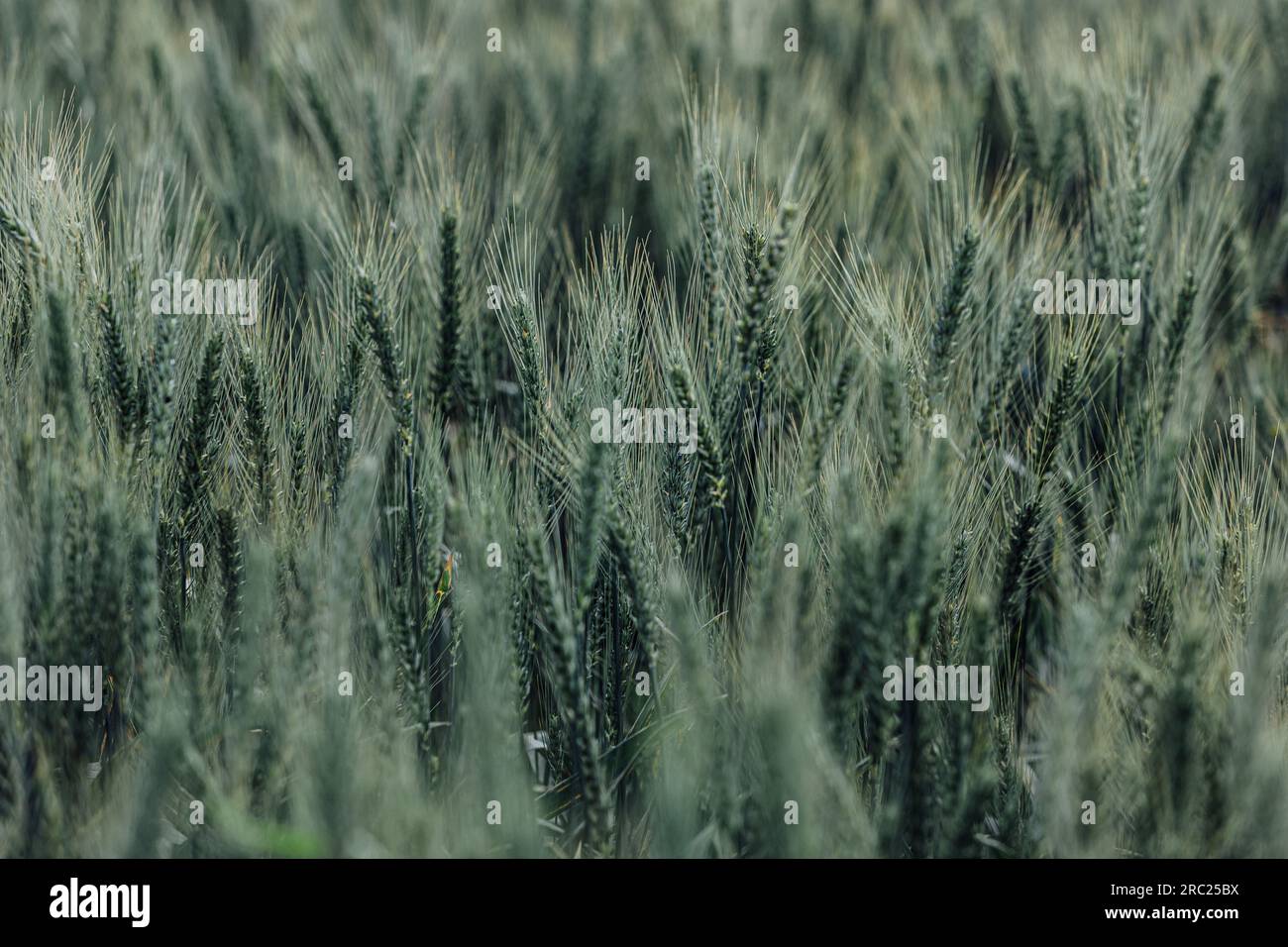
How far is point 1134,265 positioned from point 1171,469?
2.61 ft

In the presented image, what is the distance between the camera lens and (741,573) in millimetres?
1942

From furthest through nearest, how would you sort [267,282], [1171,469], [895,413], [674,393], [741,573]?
[267,282] < [741,573] < [674,393] < [895,413] < [1171,469]

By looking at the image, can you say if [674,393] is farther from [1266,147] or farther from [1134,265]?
[1266,147]

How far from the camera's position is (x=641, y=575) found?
1.65 m

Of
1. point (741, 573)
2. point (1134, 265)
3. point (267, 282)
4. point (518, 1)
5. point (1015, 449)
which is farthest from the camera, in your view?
point (518, 1)

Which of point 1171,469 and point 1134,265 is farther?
point 1134,265

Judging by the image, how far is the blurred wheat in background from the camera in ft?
4.65

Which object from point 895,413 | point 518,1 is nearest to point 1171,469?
point 895,413

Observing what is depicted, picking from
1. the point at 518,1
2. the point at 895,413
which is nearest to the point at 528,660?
the point at 895,413

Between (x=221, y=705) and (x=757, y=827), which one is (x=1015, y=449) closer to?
(x=757, y=827)

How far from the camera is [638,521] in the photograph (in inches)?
68.6

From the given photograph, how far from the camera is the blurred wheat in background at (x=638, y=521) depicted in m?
1.42
